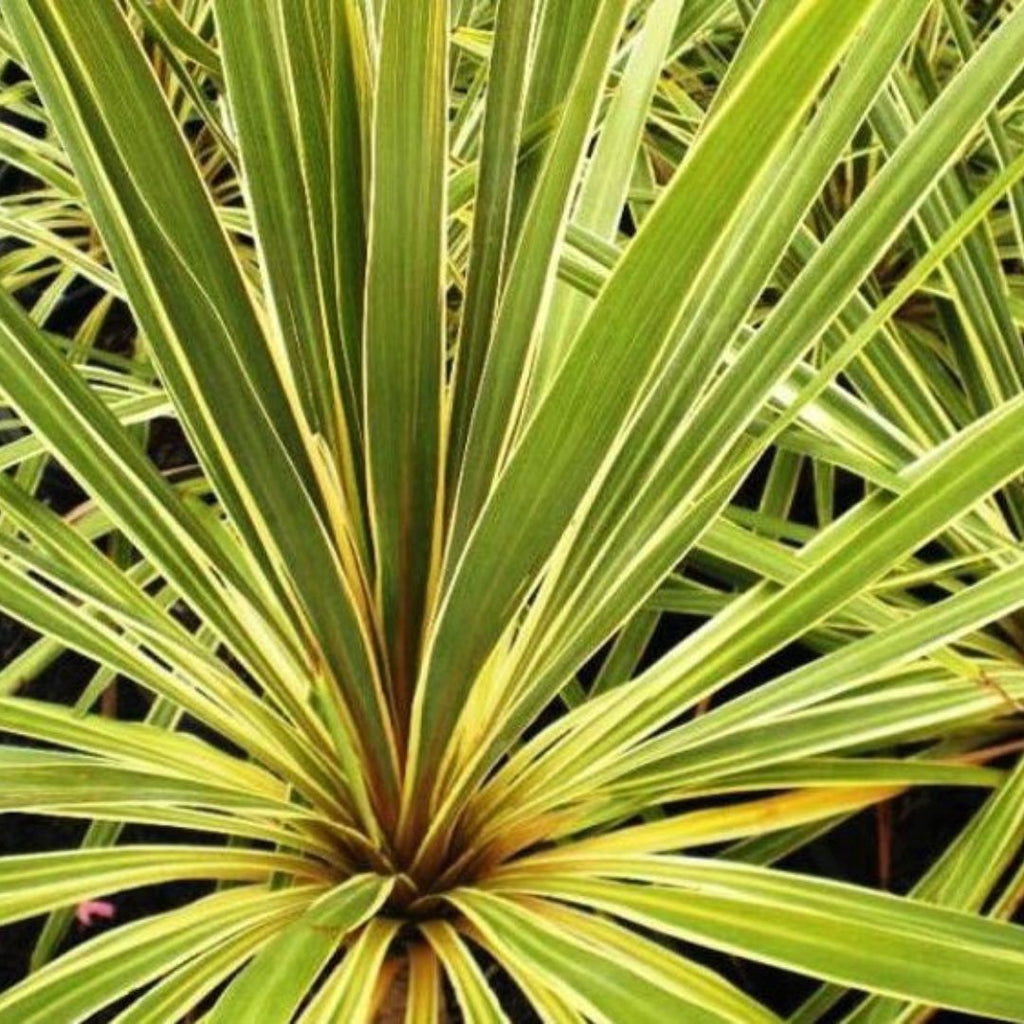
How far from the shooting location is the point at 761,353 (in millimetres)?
630

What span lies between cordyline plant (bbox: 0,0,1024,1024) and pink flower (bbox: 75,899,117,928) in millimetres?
495

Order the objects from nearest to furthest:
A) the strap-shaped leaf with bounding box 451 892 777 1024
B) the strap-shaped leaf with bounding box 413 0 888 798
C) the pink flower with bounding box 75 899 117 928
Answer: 1. the strap-shaped leaf with bounding box 413 0 888 798
2. the strap-shaped leaf with bounding box 451 892 777 1024
3. the pink flower with bounding box 75 899 117 928

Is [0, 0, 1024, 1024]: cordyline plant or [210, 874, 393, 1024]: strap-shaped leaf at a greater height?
[0, 0, 1024, 1024]: cordyline plant

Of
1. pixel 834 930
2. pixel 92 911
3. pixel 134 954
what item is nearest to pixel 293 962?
pixel 134 954

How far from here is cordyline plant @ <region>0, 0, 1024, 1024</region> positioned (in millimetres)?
530

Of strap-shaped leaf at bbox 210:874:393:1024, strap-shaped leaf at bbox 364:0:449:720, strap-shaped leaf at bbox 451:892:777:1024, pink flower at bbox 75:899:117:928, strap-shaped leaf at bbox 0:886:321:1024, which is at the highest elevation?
strap-shaped leaf at bbox 364:0:449:720

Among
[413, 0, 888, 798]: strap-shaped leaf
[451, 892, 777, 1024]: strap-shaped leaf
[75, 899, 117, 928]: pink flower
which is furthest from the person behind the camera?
[75, 899, 117, 928]: pink flower

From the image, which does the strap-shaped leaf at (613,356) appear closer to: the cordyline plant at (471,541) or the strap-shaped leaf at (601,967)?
the cordyline plant at (471,541)

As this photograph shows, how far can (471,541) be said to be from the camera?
1.75 ft

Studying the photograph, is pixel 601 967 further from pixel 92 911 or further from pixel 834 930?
pixel 92 911

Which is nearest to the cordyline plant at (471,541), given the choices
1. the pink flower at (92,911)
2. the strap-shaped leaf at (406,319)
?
the strap-shaped leaf at (406,319)

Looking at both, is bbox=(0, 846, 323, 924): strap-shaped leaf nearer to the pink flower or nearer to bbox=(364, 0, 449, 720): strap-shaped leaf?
bbox=(364, 0, 449, 720): strap-shaped leaf

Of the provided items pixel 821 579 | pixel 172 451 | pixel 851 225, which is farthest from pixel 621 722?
pixel 172 451

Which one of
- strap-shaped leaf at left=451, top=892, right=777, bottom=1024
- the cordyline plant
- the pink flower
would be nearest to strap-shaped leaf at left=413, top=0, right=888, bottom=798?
the cordyline plant
